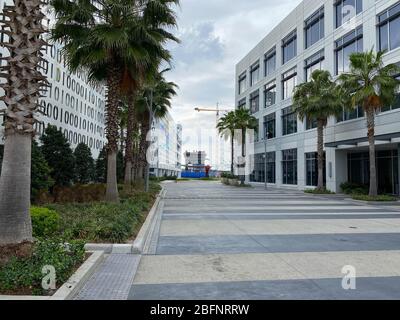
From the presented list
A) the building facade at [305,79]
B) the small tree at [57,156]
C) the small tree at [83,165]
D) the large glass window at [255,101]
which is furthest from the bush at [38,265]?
the large glass window at [255,101]

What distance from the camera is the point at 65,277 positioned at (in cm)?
620

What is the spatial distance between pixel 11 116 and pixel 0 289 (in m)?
3.40

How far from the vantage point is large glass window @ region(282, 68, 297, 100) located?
42.8 meters

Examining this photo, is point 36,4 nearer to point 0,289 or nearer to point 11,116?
point 11,116

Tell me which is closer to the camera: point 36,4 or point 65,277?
point 65,277

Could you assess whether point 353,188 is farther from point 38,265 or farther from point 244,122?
point 38,265

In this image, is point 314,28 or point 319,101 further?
point 314,28

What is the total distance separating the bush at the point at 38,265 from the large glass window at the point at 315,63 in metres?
33.6

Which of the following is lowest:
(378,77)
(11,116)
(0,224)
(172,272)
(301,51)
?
(172,272)

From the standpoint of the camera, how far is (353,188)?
31359mm

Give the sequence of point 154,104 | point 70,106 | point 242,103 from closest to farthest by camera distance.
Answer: point 154,104 < point 70,106 < point 242,103

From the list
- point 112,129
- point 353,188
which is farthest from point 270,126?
point 112,129

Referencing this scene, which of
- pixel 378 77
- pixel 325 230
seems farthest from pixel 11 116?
pixel 378 77

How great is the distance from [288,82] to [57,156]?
1046 inches
